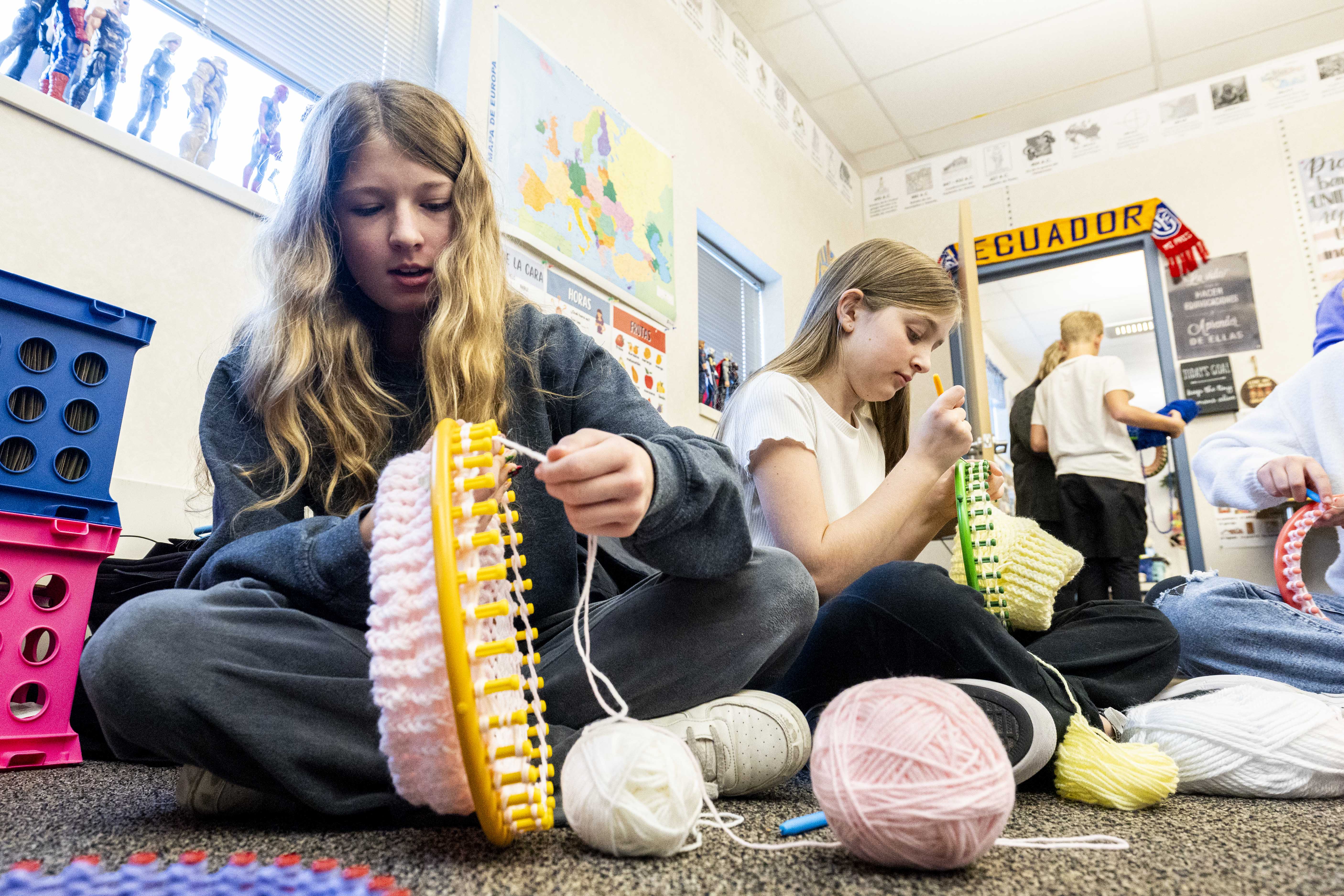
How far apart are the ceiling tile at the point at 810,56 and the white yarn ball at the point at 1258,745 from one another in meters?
2.27

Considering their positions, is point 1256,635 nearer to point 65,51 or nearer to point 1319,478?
point 1319,478

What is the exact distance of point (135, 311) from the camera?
110 centimetres

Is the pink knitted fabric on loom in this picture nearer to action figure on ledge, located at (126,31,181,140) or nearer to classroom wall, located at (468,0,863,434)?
action figure on ledge, located at (126,31,181,140)

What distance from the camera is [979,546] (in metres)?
0.79

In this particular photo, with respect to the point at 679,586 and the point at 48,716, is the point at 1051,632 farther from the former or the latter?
the point at 48,716

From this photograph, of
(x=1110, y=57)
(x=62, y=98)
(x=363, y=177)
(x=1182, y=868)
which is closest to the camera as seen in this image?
(x=1182, y=868)

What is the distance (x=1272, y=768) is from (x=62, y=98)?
151 centimetres

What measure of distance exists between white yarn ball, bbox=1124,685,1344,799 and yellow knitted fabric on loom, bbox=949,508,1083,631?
14 centimetres

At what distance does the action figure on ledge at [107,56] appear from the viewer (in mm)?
1096

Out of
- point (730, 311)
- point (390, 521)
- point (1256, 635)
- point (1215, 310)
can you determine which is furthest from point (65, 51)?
point (1215, 310)

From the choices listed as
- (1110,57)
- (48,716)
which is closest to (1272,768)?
(48,716)

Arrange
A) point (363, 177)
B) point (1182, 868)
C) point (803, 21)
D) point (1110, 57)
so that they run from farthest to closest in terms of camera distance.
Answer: point (1110, 57) < point (803, 21) < point (363, 177) < point (1182, 868)

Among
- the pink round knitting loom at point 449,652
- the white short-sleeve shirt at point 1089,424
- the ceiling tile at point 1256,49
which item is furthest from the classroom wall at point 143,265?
the ceiling tile at point 1256,49

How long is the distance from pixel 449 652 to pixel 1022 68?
9.52ft
